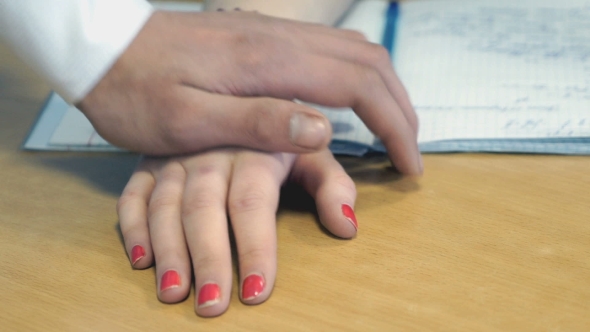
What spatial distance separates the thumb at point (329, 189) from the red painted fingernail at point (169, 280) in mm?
130

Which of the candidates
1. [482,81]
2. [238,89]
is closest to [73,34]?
[238,89]

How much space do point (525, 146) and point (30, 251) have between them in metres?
0.47

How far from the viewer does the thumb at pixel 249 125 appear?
435 millimetres

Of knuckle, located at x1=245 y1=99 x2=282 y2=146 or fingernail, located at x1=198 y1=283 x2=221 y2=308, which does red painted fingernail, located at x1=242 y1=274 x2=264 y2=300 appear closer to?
fingernail, located at x1=198 y1=283 x2=221 y2=308

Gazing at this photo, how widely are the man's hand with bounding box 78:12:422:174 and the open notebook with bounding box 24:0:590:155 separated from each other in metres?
0.09

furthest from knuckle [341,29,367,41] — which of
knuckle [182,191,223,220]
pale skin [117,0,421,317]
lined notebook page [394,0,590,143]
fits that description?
knuckle [182,191,223,220]

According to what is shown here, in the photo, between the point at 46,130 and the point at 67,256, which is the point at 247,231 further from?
the point at 46,130

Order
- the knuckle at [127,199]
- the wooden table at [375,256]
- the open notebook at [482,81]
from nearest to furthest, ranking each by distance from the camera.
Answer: the wooden table at [375,256], the knuckle at [127,199], the open notebook at [482,81]

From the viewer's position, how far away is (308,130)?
17.1 inches

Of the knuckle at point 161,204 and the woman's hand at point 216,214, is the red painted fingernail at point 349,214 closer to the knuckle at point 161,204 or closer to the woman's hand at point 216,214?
the woman's hand at point 216,214

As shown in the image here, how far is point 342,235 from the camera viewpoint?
446 millimetres

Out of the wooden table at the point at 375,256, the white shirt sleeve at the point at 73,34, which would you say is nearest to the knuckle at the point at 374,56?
the wooden table at the point at 375,256

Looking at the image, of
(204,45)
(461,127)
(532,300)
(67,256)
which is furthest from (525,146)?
(67,256)

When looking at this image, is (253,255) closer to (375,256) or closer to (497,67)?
(375,256)
